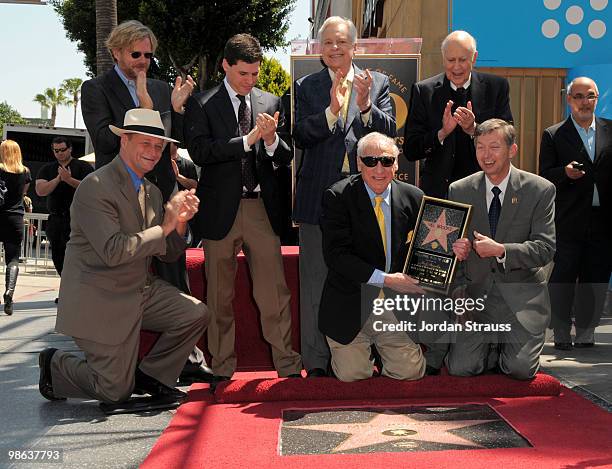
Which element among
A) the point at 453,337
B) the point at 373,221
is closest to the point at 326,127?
the point at 373,221

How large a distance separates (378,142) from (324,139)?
48 centimetres

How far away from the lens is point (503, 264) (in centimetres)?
480

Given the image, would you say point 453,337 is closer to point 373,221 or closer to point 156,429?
point 373,221

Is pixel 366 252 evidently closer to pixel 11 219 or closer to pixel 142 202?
pixel 142 202

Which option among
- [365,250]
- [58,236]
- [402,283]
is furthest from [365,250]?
[58,236]

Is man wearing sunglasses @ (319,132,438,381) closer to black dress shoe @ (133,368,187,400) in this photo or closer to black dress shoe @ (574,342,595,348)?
black dress shoe @ (133,368,187,400)

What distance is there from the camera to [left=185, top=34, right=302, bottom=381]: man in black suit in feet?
16.9

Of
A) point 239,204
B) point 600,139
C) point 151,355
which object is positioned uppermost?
point 600,139

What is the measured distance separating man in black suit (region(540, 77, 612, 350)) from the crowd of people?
4.48 ft

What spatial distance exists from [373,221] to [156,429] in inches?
65.4

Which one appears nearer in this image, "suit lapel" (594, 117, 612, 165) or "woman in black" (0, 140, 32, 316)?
"suit lapel" (594, 117, 612, 165)

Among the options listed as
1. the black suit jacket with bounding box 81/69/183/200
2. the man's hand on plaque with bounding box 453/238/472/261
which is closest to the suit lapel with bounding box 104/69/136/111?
the black suit jacket with bounding box 81/69/183/200

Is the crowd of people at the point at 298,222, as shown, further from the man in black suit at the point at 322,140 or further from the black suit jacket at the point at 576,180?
the black suit jacket at the point at 576,180

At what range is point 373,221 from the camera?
15.9 feet
